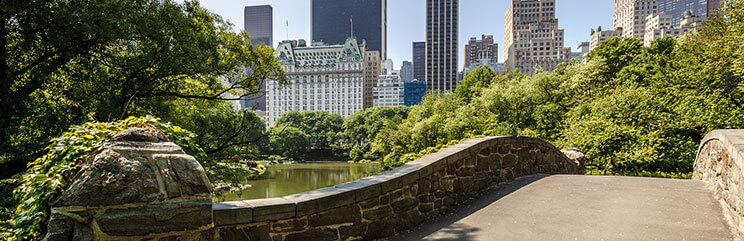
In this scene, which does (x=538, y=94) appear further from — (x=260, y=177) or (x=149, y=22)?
(x=260, y=177)

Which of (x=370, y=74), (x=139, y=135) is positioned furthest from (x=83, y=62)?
(x=370, y=74)

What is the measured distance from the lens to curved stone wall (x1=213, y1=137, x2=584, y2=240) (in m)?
3.02

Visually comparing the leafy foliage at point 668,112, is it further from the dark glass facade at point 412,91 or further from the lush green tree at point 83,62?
the dark glass facade at point 412,91

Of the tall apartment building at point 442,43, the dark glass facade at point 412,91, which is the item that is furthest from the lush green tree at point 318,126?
the dark glass facade at point 412,91

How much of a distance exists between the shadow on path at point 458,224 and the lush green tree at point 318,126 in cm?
6627

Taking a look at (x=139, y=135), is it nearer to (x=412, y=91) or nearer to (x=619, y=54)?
(x=619, y=54)

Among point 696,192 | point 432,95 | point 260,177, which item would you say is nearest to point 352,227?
point 696,192

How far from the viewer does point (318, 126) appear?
247 feet

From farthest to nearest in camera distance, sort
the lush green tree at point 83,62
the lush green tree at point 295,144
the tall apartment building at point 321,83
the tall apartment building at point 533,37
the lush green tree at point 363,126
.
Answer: the tall apartment building at point 321,83
the tall apartment building at point 533,37
the lush green tree at point 295,144
the lush green tree at point 363,126
the lush green tree at point 83,62

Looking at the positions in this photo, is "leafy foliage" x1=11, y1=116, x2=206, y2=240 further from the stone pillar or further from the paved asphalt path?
the paved asphalt path

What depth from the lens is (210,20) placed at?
34.5 feet

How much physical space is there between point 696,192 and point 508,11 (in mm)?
156840

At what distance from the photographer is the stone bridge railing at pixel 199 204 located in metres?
2.19

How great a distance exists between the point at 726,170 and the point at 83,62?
10768 mm
